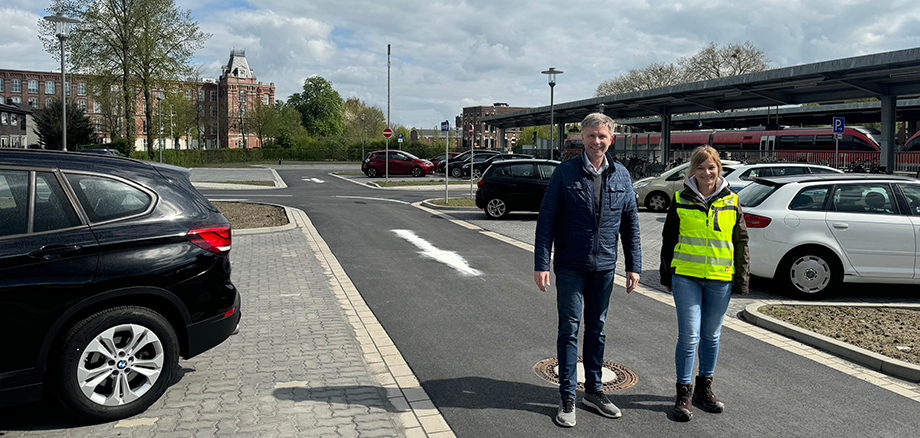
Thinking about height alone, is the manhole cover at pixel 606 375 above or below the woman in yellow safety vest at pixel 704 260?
below

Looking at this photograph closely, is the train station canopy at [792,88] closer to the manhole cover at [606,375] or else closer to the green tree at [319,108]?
the manhole cover at [606,375]

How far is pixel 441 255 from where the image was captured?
11.7 metres

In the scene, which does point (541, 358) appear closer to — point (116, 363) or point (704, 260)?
point (704, 260)

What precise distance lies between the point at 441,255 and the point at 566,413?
7361 mm

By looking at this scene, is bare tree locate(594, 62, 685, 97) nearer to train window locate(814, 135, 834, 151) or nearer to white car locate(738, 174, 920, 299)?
train window locate(814, 135, 834, 151)

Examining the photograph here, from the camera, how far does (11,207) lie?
13.7ft

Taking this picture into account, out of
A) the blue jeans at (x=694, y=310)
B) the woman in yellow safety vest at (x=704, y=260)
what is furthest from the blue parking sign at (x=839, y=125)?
the blue jeans at (x=694, y=310)

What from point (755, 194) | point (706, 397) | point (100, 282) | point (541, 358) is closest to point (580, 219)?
point (706, 397)

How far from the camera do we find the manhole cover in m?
5.14

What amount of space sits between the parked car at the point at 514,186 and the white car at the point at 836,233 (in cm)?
957

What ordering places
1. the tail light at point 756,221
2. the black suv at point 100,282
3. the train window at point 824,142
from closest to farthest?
1. the black suv at point 100,282
2. the tail light at point 756,221
3. the train window at point 824,142

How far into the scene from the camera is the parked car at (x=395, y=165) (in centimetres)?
4266

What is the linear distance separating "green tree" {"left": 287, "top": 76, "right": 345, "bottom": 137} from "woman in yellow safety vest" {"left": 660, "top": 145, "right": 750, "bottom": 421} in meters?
114

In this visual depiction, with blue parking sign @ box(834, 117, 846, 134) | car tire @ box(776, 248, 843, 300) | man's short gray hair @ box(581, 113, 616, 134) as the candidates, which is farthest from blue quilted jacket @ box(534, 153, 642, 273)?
blue parking sign @ box(834, 117, 846, 134)
